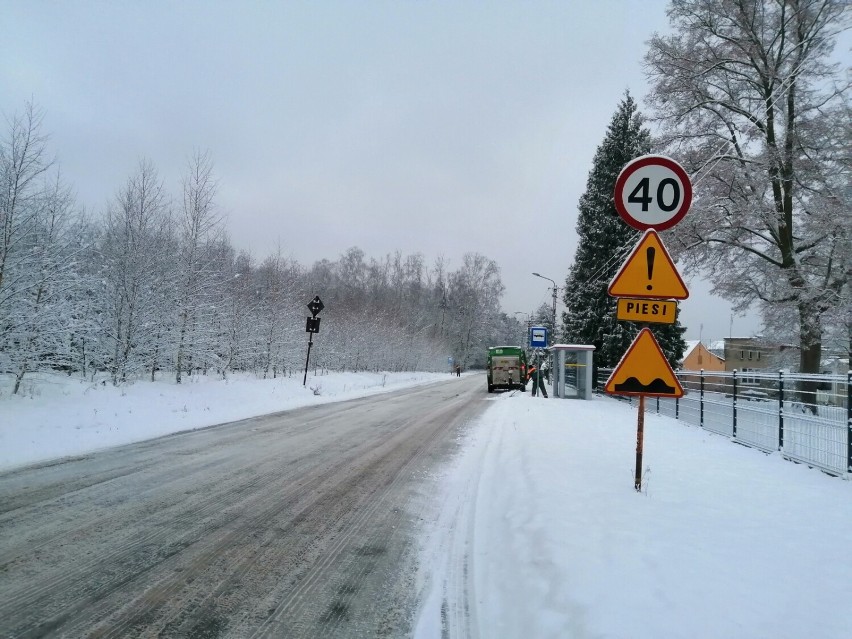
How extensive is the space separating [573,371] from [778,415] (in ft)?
44.5

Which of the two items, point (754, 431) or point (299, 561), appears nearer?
point (299, 561)

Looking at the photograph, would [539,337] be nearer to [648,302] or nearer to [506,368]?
[506,368]

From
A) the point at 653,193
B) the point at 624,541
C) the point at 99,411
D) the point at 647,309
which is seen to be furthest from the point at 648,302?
the point at 99,411

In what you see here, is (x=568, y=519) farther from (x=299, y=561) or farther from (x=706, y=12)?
(x=706, y=12)

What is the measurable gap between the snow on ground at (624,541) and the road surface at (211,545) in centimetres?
49

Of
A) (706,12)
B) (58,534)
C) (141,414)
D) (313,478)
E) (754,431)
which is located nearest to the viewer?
(58,534)

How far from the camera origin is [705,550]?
12.4 ft

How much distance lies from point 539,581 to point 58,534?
13.6ft

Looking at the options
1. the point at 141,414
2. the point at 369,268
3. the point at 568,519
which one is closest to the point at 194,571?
the point at 568,519

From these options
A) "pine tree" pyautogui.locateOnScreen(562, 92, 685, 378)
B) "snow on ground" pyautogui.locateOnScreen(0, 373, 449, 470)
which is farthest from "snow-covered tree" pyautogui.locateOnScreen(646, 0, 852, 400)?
"snow on ground" pyautogui.locateOnScreen(0, 373, 449, 470)

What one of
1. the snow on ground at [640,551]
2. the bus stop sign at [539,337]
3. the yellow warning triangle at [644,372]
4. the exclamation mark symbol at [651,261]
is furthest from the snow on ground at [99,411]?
the bus stop sign at [539,337]

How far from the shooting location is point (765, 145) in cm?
1582

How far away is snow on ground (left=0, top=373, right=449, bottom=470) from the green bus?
16309mm

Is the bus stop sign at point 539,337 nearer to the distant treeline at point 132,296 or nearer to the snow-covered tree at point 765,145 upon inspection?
the snow-covered tree at point 765,145
